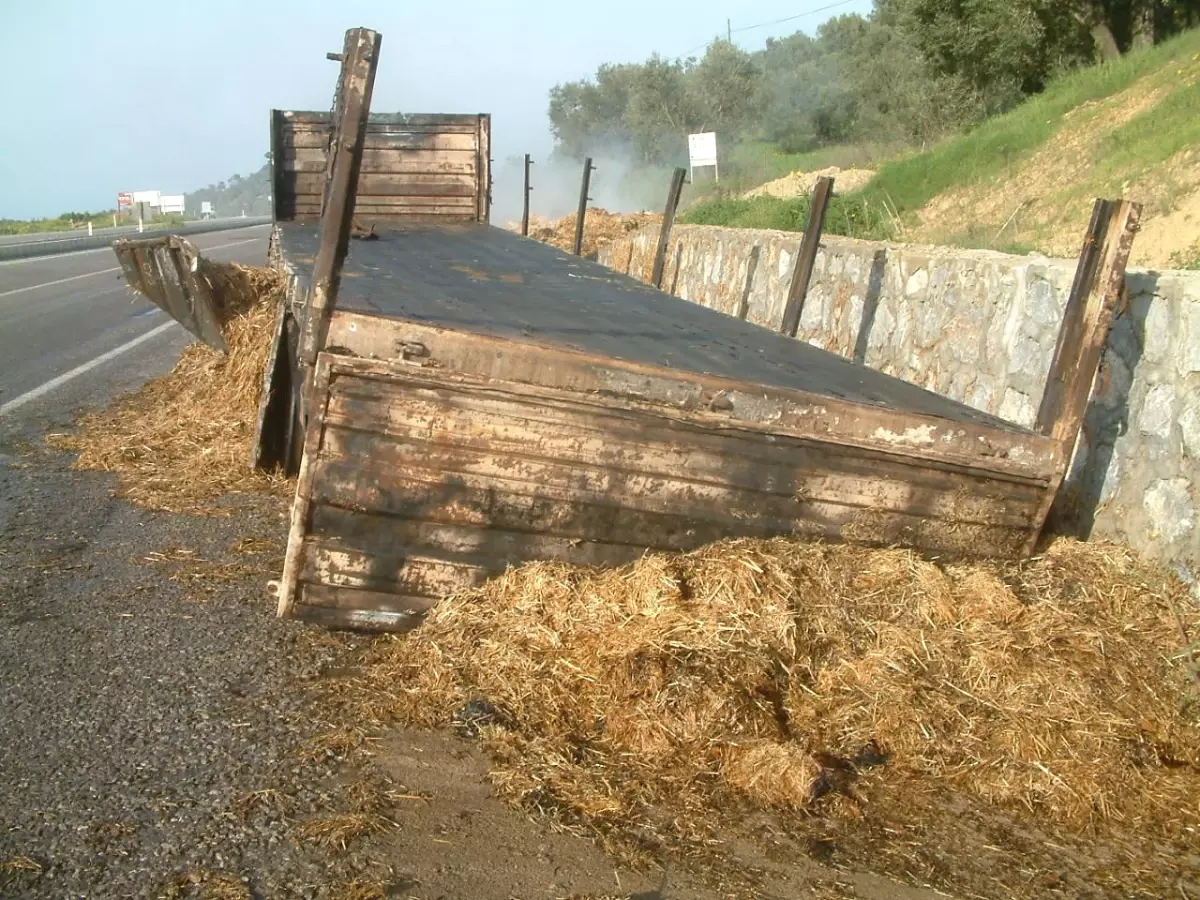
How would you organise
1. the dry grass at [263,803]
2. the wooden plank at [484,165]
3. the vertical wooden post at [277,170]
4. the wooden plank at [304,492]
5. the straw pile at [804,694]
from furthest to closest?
the wooden plank at [484,165] → the vertical wooden post at [277,170] → the wooden plank at [304,492] → the straw pile at [804,694] → the dry grass at [263,803]

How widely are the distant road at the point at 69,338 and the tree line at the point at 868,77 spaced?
18.2 meters

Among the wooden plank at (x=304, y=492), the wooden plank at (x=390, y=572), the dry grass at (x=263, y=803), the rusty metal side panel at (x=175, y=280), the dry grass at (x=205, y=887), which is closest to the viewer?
the dry grass at (x=205, y=887)

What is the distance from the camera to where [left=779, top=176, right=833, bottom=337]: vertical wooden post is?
29.5 feet


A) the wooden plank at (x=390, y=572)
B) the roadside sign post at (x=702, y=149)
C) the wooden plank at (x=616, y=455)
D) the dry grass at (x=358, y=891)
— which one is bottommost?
the dry grass at (x=358, y=891)

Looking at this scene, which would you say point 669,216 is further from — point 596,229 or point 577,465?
point 577,465

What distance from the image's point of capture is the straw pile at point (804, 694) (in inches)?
145

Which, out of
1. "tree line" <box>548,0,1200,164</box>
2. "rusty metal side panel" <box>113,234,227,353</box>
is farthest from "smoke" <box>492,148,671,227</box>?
"rusty metal side panel" <box>113,234,227,353</box>

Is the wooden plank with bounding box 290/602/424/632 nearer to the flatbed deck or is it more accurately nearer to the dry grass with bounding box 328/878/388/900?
the flatbed deck

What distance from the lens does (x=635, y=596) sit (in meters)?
4.40

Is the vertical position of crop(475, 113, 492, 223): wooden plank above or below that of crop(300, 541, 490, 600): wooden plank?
above

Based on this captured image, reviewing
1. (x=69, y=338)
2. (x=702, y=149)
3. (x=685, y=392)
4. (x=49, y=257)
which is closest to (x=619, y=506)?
(x=685, y=392)

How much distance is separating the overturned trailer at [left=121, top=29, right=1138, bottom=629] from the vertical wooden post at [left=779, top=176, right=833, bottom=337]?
3.73m

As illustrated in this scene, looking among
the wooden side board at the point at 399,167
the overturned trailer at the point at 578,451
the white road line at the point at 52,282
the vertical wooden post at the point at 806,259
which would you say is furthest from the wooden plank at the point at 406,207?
the overturned trailer at the point at 578,451

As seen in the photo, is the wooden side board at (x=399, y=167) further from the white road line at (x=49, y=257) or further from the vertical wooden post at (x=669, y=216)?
the white road line at (x=49, y=257)
